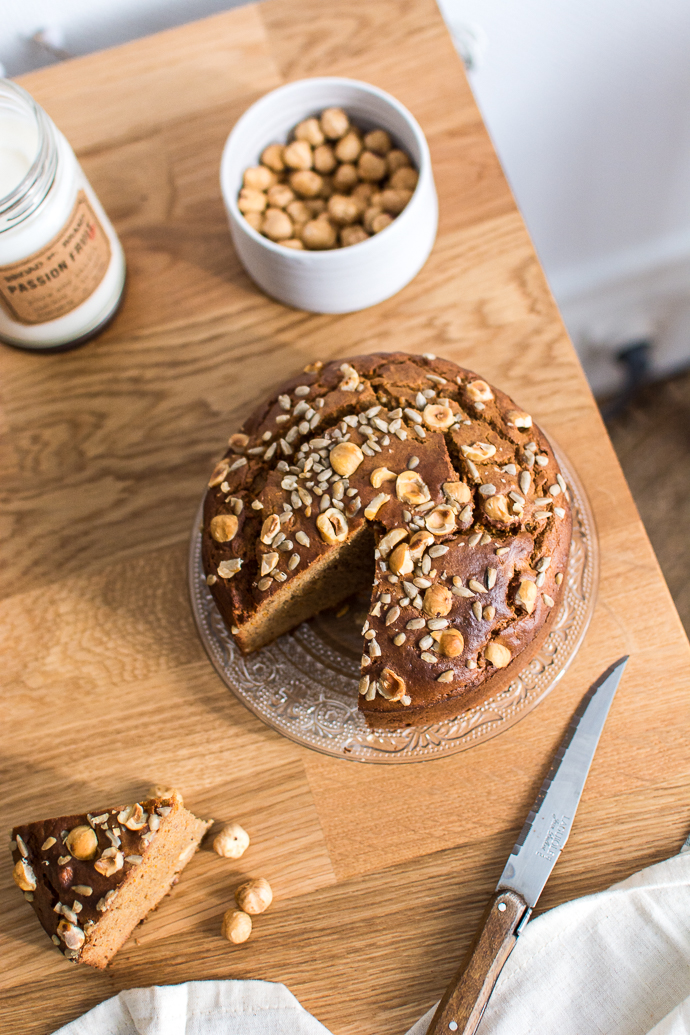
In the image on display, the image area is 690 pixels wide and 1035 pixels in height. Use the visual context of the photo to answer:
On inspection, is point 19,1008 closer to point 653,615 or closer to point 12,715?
point 12,715

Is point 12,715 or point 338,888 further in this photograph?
point 12,715

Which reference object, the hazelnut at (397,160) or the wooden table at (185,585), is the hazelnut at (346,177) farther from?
the wooden table at (185,585)

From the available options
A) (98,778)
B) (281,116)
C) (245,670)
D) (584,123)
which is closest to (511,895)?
(245,670)

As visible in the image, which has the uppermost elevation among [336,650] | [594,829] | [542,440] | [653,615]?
[542,440]

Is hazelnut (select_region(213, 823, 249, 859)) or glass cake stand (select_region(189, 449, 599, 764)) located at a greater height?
glass cake stand (select_region(189, 449, 599, 764))

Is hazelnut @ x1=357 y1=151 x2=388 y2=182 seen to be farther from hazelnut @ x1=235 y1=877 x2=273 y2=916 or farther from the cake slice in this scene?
hazelnut @ x1=235 y1=877 x2=273 y2=916

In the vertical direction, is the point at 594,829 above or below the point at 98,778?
below

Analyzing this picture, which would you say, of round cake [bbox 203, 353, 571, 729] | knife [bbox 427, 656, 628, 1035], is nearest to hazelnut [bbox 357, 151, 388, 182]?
round cake [bbox 203, 353, 571, 729]
